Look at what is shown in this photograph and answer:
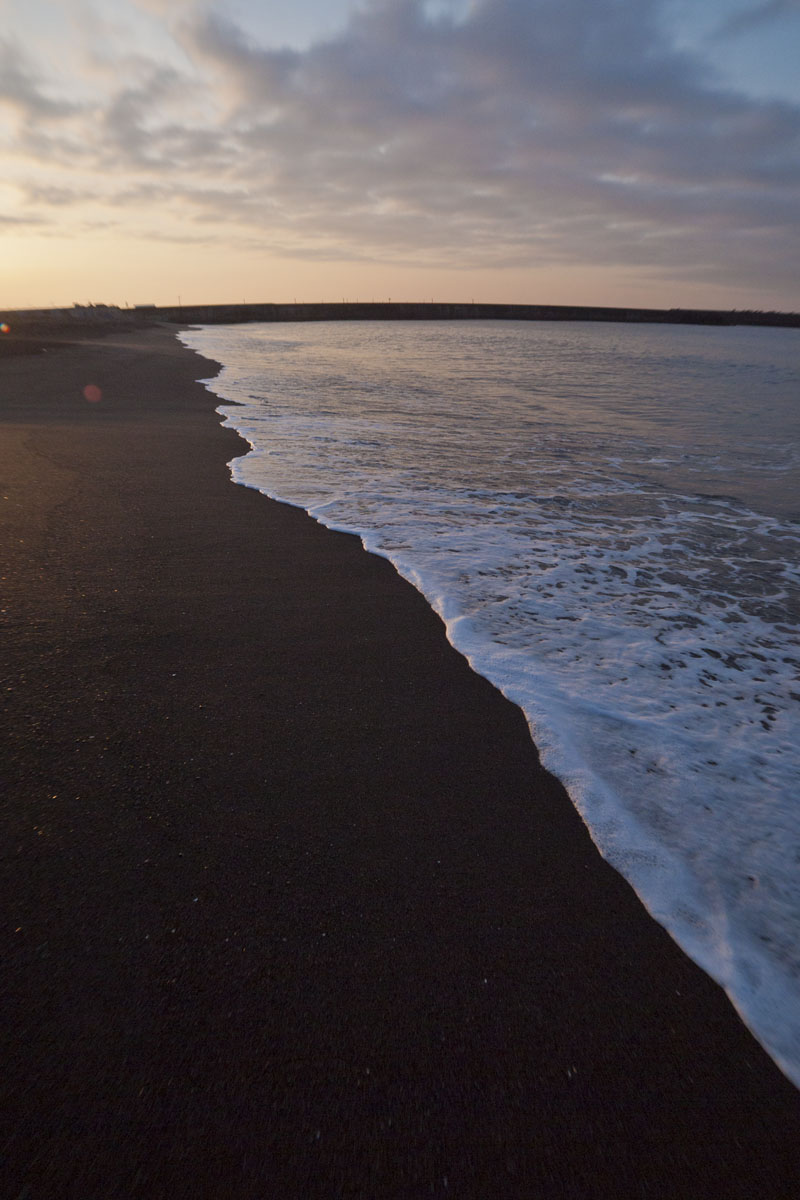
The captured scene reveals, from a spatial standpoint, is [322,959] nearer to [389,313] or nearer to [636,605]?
[636,605]

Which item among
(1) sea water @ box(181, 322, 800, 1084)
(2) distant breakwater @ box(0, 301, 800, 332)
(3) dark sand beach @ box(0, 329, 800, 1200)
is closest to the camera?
(3) dark sand beach @ box(0, 329, 800, 1200)

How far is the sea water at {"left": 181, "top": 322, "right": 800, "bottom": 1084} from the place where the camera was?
1.82 metres

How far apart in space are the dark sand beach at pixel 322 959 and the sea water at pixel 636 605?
8.1 inches

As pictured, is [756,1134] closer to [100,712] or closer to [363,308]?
[100,712]

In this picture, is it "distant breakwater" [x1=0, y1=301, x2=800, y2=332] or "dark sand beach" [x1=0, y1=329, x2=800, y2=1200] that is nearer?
"dark sand beach" [x1=0, y1=329, x2=800, y2=1200]

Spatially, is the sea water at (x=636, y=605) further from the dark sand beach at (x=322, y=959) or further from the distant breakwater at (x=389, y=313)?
the distant breakwater at (x=389, y=313)

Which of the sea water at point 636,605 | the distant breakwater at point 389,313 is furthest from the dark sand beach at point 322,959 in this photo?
the distant breakwater at point 389,313

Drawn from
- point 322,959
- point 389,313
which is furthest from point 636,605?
point 389,313

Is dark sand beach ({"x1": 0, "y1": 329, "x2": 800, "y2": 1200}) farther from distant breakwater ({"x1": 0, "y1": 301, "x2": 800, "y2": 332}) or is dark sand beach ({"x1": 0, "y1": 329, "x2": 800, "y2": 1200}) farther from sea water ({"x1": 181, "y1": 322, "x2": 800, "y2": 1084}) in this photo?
distant breakwater ({"x1": 0, "y1": 301, "x2": 800, "y2": 332})

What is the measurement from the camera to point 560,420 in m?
11.0

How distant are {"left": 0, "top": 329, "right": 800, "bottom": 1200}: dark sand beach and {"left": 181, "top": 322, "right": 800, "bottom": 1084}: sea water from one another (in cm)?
21

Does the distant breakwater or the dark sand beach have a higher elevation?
the distant breakwater

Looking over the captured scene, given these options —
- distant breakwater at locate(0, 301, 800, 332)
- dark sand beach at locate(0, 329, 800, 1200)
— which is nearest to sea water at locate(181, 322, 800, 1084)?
dark sand beach at locate(0, 329, 800, 1200)

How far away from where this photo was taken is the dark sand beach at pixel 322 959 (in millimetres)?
1115
